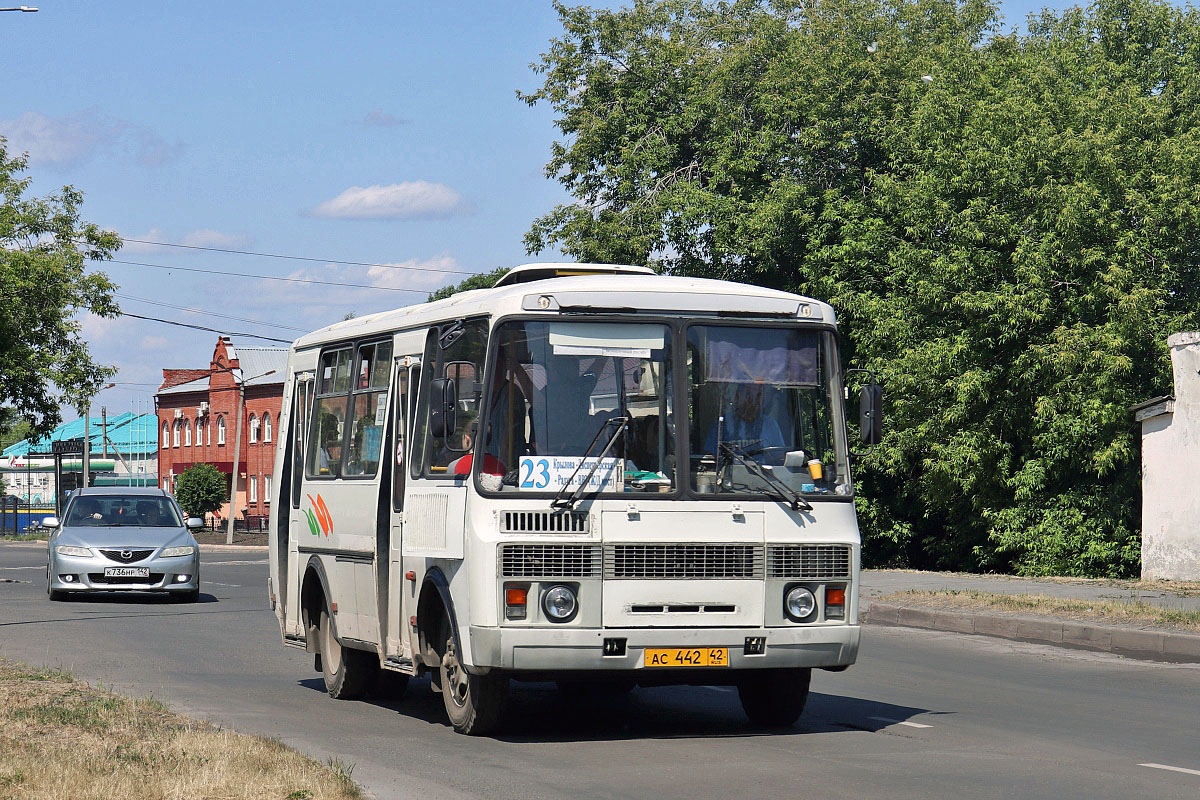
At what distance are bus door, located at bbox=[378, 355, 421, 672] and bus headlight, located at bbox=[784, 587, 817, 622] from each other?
8.19 ft

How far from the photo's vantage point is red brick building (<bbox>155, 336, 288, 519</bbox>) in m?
87.8

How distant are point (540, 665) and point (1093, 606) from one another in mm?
11515

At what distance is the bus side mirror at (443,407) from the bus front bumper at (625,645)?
1.15m

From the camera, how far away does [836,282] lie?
109 feet

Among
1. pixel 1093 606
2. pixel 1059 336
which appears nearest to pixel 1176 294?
pixel 1059 336

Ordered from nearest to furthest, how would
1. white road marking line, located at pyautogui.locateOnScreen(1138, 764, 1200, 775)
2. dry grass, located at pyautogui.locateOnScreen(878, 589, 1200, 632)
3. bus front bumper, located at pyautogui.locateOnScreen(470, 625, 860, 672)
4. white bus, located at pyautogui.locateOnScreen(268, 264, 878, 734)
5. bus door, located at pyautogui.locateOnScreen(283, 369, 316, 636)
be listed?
white road marking line, located at pyautogui.locateOnScreen(1138, 764, 1200, 775)
bus front bumper, located at pyautogui.locateOnScreen(470, 625, 860, 672)
white bus, located at pyautogui.locateOnScreen(268, 264, 878, 734)
bus door, located at pyautogui.locateOnScreen(283, 369, 316, 636)
dry grass, located at pyautogui.locateOnScreen(878, 589, 1200, 632)

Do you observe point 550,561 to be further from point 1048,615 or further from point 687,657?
point 1048,615

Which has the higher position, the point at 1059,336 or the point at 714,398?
the point at 1059,336

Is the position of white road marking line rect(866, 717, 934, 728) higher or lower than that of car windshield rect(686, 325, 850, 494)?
lower

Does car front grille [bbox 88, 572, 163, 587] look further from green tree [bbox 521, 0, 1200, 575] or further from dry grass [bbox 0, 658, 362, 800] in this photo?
green tree [bbox 521, 0, 1200, 575]

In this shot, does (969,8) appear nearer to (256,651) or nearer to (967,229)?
(967,229)

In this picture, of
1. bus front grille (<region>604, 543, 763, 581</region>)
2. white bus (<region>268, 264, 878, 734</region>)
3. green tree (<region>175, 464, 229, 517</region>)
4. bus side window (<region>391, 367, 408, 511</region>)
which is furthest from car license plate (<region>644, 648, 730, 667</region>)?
green tree (<region>175, 464, 229, 517</region>)

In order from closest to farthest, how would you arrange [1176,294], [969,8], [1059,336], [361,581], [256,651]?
[361,581] < [256,651] < [1059,336] < [1176,294] < [969,8]

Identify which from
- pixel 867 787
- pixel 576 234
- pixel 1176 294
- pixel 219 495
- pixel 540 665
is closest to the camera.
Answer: pixel 867 787
